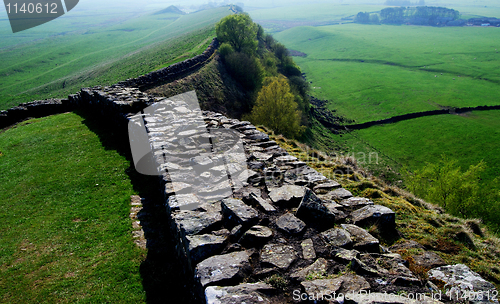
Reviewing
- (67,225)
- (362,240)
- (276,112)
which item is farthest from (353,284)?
(276,112)

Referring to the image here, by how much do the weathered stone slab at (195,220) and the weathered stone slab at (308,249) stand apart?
2310 mm

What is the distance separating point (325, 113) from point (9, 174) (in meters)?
A: 80.8

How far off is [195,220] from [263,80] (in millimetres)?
52671

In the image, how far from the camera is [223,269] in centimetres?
561

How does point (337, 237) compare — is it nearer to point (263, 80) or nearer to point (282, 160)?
point (282, 160)

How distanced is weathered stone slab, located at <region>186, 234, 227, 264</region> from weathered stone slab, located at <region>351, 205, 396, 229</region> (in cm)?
382

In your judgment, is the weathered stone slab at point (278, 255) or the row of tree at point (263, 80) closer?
the weathered stone slab at point (278, 255)

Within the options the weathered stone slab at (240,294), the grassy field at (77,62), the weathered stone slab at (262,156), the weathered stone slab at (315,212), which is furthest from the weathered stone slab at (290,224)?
the grassy field at (77,62)

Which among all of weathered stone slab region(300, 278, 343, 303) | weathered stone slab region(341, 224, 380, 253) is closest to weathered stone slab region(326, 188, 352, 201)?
weathered stone slab region(341, 224, 380, 253)

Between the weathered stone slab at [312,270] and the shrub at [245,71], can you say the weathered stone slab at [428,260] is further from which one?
the shrub at [245,71]

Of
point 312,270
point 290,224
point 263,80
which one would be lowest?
point 312,270

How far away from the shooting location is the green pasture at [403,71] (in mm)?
91750

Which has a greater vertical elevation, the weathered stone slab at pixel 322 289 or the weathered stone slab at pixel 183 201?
the weathered stone slab at pixel 183 201

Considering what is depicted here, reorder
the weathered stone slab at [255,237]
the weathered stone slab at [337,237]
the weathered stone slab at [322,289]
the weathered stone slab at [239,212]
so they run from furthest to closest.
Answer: the weathered stone slab at [239,212] < the weathered stone slab at [255,237] < the weathered stone slab at [337,237] < the weathered stone slab at [322,289]
